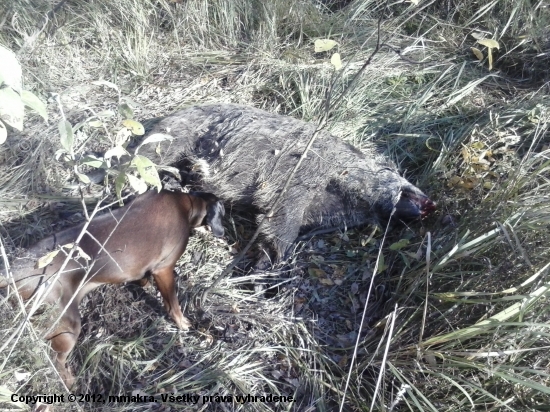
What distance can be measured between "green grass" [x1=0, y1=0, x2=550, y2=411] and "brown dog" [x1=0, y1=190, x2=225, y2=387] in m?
0.22

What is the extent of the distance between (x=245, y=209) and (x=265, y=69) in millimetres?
1677

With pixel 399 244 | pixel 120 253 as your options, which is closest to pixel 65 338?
pixel 120 253

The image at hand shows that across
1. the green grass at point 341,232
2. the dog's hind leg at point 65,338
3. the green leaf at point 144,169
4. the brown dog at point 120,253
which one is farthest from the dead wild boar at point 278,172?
the green leaf at point 144,169

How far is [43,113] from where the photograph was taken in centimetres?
192

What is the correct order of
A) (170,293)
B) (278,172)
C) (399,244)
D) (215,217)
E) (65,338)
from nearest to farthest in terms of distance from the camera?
1. (65,338)
2. (170,293)
3. (399,244)
4. (215,217)
5. (278,172)

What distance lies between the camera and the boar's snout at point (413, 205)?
4.25 m

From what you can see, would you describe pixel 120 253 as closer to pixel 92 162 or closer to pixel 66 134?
pixel 92 162

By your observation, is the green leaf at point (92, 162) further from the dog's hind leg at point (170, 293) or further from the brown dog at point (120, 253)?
the dog's hind leg at point (170, 293)

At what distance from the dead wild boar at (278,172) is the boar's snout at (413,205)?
0.04 feet

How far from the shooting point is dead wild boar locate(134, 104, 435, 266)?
14.7ft

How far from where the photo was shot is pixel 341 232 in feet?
15.0

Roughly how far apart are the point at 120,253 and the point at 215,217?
874 millimetres

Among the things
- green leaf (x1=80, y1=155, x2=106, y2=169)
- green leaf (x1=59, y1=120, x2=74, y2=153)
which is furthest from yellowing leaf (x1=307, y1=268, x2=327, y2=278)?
green leaf (x1=59, y1=120, x2=74, y2=153)

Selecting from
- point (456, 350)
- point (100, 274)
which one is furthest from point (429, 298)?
point (100, 274)
